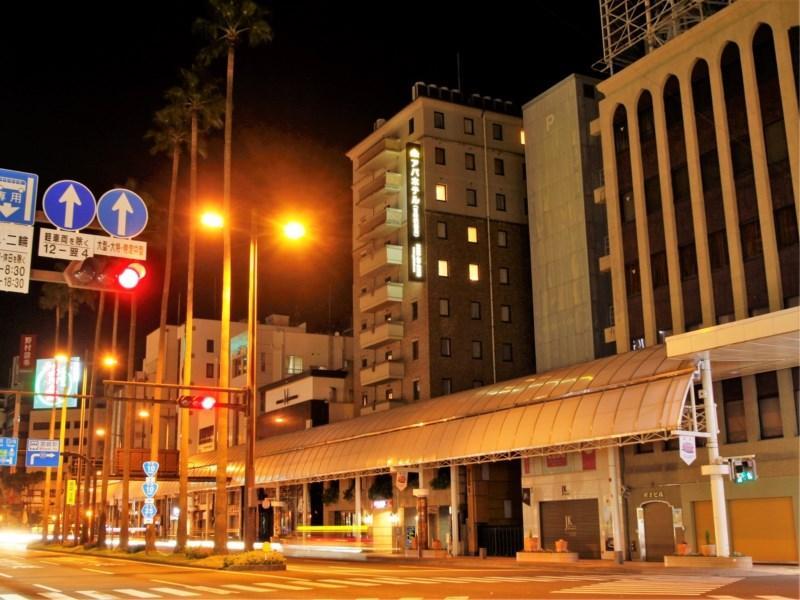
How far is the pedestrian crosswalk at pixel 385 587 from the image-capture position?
867 inches

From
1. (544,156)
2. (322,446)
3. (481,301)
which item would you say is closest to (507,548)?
(322,446)

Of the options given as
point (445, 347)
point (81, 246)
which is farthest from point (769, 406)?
point (81, 246)

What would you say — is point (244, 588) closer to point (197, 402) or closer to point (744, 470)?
point (197, 402)

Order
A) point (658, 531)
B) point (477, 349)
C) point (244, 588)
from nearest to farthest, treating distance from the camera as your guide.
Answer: point (244, 588)
point (658, 531)
point (477, 349)

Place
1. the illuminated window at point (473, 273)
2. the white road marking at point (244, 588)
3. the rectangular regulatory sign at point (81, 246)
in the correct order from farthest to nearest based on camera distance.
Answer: the illuminated window at point (473, 273)
the white road marking at point (244, 588)
the rectangular regulatory sign at point (81, 246)

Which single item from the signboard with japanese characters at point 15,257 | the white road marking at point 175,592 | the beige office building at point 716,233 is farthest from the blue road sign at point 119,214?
the beige office building at point 716,233

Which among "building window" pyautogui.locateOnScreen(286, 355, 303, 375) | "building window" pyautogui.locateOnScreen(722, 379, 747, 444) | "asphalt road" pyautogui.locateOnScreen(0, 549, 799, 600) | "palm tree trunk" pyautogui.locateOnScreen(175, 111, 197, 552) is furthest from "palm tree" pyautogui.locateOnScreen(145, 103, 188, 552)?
"building window" pyautogui.locateOnScreen(286, 355, 303, 375)

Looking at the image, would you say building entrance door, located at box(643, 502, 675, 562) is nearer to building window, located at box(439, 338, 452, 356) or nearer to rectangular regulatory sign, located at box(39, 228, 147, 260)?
building window, located at box(439, 338, 452, 356)

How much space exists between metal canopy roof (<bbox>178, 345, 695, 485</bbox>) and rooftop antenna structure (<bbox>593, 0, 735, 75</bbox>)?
1831cm

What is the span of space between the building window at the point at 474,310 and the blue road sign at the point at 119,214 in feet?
163

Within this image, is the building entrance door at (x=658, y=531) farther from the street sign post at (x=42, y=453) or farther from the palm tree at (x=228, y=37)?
the street sign post at (x=42, y=453)

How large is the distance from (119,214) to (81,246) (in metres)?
0.94

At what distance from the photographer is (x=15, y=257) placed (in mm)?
14734

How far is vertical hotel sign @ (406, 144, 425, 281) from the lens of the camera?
63.5 m
